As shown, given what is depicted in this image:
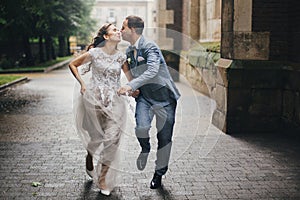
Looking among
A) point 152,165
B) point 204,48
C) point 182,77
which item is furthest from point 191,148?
point 182,77

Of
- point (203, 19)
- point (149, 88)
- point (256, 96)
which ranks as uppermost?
point (203, 19)

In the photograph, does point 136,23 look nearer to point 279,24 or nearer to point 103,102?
point 103,102

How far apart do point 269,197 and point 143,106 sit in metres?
1.75

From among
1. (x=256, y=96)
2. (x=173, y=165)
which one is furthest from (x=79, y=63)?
(x=256, y=96)

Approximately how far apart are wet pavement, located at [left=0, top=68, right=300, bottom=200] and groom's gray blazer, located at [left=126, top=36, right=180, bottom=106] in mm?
859

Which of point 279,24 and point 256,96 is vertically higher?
point 279,24

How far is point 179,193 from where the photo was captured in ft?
17.5

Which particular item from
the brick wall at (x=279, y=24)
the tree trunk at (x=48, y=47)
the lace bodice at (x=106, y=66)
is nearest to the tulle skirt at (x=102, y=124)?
the lace bodice at (x=106, y=66)

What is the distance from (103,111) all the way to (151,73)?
71 centimetres

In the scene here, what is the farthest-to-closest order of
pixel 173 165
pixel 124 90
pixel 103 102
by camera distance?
pixel 173 165 → pixel 103 102 → pixel 124 90

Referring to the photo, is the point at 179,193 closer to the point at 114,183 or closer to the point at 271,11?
the point at 114,183

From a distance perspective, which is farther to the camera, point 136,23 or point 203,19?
point 203,19

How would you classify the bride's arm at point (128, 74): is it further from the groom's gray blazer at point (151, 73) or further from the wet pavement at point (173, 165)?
the wet pavement at point (173, 165)

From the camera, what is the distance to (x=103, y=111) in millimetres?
5320
